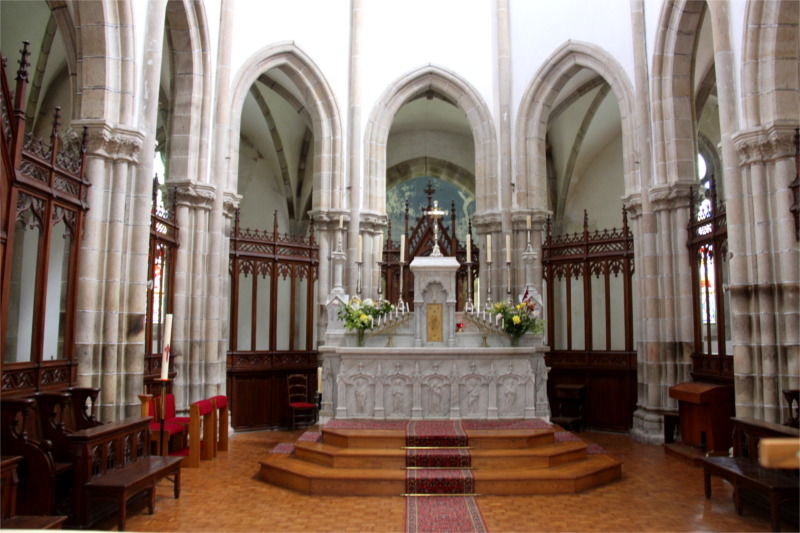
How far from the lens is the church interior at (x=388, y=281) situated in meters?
6.57

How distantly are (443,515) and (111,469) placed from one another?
3.14 metres

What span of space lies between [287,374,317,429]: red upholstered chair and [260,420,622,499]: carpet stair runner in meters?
4.21

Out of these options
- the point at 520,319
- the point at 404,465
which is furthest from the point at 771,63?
the point at 404,465

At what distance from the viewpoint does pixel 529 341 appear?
9.35 m

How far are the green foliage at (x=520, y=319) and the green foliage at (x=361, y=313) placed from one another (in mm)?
1621

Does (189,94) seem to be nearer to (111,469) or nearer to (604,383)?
(111,469)

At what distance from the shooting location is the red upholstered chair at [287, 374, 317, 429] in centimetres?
1269

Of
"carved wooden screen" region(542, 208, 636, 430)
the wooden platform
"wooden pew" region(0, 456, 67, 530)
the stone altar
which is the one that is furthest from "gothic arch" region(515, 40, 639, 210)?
"wooden pew" region(0, 456, 67, 530)

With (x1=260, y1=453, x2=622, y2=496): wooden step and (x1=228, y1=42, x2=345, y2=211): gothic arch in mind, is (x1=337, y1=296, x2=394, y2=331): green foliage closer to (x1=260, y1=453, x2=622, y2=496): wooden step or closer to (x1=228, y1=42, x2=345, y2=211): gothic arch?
(x1=260, y1=453, x2=622, y2=496): wooden step

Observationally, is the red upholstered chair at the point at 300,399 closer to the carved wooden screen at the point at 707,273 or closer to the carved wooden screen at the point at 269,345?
the carved wooden screen at the point at 269,345

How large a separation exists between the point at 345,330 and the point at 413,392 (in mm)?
1423

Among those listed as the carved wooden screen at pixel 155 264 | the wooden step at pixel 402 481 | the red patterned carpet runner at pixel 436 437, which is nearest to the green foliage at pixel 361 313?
the red patterned carpet runner at pixel 436 437

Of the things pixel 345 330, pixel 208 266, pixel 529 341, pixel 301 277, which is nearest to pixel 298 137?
pixel 301 277

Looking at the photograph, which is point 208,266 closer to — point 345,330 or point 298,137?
point 345,330
